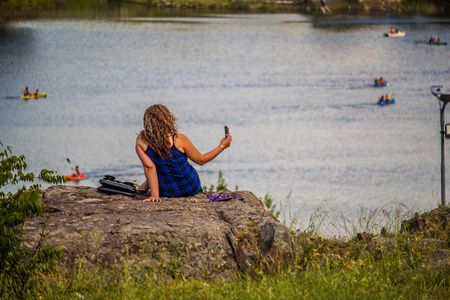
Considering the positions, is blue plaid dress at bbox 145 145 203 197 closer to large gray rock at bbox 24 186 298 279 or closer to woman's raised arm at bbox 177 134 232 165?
woman's raised arm at bbox 177 134 232 165

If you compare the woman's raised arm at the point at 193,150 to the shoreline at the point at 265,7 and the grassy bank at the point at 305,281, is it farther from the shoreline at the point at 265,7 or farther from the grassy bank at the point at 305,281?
the shoreline at the point at 265,7

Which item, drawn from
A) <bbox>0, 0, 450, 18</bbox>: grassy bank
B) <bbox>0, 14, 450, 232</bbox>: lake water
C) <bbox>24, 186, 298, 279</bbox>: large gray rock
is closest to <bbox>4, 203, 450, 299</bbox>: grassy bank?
<bbox>24, 186, 298, 279</bbox>: large gray rock

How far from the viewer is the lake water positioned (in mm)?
33000

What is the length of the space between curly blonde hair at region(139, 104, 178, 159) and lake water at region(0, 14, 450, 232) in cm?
1067

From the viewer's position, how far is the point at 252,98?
51.4m

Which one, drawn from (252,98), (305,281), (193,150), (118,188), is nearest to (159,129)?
(193,150)

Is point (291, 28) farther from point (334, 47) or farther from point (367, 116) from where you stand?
point (367, 116)

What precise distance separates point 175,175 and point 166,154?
0.27 metres

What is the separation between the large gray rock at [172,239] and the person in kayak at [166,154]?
58 centimetres

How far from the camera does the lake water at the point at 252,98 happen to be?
3300cm

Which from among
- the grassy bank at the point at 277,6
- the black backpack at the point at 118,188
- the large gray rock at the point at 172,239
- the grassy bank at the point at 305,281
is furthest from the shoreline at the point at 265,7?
the grassy bank at the point at 305,281

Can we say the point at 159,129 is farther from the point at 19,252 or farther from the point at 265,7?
the point at 265,7

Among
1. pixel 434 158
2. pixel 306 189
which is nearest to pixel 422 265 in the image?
pixel 306 189

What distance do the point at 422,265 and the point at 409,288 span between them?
578mm
